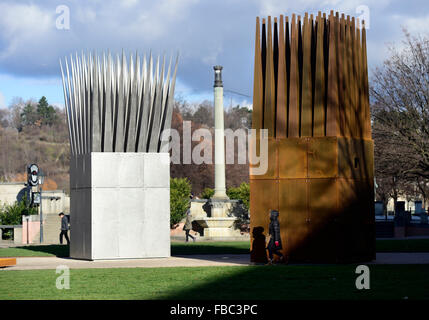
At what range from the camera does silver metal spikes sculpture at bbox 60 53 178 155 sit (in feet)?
87.9

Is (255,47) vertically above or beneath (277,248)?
above

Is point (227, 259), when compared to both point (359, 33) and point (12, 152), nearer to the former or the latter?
point (359, 33)

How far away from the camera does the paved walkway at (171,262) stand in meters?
23.7

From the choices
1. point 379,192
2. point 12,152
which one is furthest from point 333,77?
point 12,152

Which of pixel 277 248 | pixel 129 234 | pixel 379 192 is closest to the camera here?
pixel 277 248

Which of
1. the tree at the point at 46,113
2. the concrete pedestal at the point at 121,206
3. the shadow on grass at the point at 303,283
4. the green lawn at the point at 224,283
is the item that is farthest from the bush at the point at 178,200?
the tree at the point at 46,113

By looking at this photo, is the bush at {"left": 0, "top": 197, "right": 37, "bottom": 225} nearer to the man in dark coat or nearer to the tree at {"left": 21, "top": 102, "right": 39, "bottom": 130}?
the man in dark coat

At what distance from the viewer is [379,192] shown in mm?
78625

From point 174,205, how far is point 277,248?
33.8m

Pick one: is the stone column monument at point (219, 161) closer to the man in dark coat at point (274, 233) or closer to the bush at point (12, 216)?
the bush at point (12, 216)

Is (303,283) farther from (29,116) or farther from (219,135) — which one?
(29,116)

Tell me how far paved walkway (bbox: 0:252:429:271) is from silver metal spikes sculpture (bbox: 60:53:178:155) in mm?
3960

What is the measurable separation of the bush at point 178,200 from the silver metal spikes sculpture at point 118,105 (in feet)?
92.1
